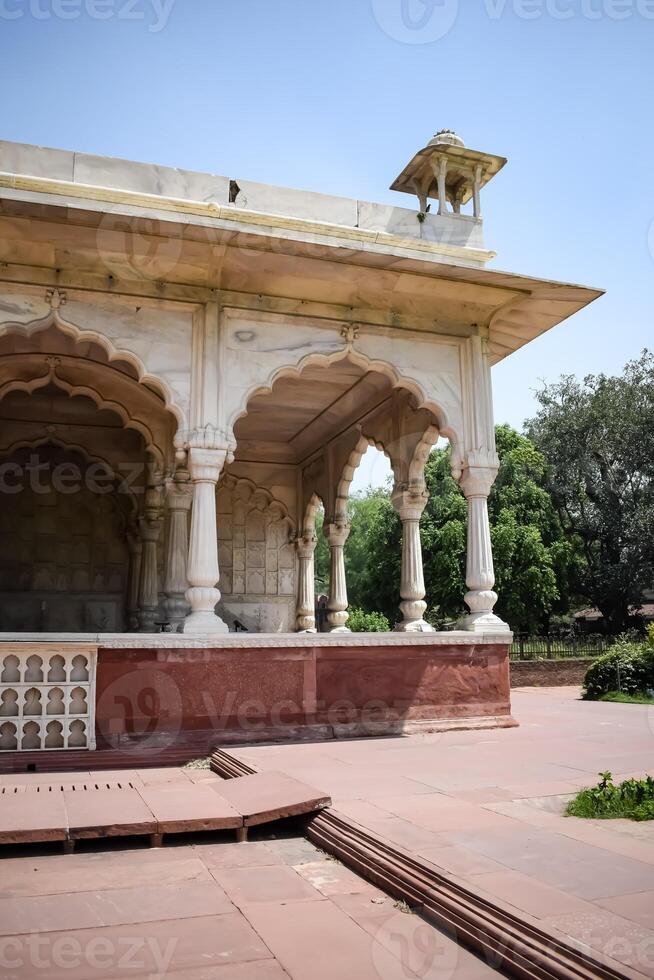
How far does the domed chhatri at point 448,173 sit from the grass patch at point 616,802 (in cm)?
638

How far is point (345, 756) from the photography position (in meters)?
6.67

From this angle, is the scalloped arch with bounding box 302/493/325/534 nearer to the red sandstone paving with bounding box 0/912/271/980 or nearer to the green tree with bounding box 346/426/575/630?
the green tree with bounding box 346/426/575/630

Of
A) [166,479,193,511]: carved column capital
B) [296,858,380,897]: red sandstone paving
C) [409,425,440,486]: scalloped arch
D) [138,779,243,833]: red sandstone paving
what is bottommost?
[296,858,380,897]: red sandstone paving

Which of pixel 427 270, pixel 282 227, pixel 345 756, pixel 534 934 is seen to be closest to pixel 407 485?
pixel 427 270

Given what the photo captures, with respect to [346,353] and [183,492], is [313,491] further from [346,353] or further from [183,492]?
[346,353]

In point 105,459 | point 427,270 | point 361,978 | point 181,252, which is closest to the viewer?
point 361,978

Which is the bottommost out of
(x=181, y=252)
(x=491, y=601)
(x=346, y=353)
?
(x=491, y=601)

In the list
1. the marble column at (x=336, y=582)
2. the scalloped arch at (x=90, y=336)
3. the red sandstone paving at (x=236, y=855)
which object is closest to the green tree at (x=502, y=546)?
the marble column at (x=336, y=582)

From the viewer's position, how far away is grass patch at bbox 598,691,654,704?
41.5 ft

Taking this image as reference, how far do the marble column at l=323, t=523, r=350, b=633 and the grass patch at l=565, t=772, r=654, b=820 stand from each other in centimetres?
784

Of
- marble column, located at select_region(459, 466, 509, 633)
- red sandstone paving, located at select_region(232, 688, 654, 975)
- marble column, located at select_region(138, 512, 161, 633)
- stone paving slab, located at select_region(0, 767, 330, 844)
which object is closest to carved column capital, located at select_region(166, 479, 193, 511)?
marble column, located at select_region(138, 512, 161, 633)

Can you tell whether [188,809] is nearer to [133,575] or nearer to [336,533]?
[133,575]

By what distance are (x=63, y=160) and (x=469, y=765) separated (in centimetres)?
649

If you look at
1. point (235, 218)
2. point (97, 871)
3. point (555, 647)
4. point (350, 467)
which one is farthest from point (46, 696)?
point (555, 647)
